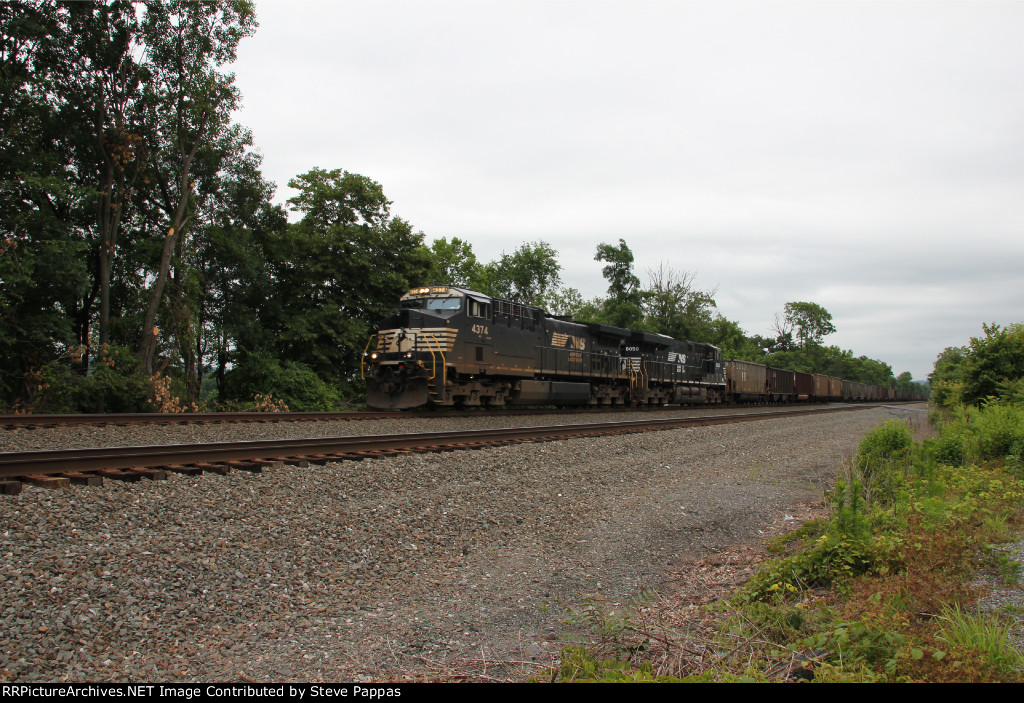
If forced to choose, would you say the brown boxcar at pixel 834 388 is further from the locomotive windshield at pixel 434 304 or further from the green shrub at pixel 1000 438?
the green shrub at pixel 1000 438

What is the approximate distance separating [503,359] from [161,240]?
13211 mm

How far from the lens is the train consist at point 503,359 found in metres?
16.2

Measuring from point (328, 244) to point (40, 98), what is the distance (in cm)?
1004

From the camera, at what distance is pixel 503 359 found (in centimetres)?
1822

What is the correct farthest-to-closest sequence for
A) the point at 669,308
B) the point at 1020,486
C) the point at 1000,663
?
the point at 669,308 → the point at 1020,486 → the point at 1000,663

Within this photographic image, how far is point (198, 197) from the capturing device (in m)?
22.9

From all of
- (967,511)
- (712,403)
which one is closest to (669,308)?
(712,403)

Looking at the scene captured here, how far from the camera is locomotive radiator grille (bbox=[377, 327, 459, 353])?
16.0 metres

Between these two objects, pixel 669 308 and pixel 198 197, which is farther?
pixel 669 308

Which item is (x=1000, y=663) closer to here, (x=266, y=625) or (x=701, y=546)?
(x=701, y=546)

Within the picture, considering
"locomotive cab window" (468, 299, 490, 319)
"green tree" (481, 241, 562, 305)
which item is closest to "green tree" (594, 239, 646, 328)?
"green tree" (481, 241, 562, 305)

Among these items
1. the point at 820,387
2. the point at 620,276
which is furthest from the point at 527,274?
the point at 820,387

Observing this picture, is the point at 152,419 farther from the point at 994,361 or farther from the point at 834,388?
the point at 834,388

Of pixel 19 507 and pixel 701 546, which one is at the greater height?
pixel 19 507
